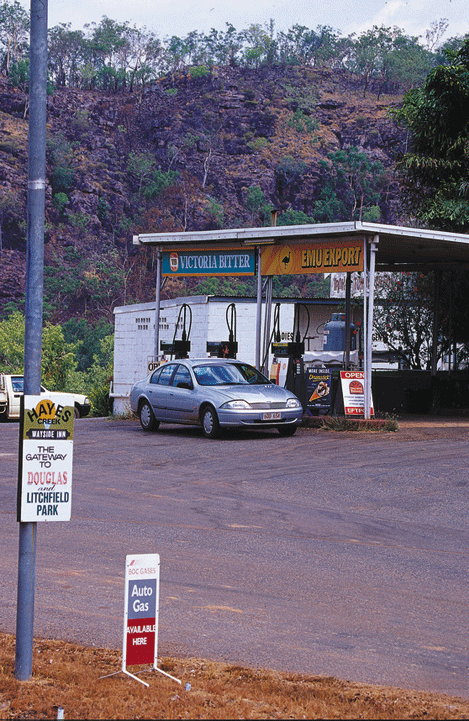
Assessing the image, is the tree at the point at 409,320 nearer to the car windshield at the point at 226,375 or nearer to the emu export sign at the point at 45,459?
the car windshield at the point at 226,375

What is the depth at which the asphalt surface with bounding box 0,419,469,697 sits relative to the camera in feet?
19.9

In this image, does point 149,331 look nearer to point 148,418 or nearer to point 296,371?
point 296,371

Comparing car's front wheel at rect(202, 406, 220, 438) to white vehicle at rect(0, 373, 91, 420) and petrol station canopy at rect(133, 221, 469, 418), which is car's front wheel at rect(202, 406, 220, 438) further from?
white vehicle at rect(0, 373, 91, 420)

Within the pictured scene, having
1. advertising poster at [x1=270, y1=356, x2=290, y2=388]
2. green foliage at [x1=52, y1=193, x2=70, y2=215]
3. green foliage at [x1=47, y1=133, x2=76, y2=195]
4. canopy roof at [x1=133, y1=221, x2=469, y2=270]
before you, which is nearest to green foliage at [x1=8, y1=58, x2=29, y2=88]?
green foliage at [x1=47, y1=133, x2=76, y2=195]

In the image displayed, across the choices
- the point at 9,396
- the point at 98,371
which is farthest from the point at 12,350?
the point at 9,396

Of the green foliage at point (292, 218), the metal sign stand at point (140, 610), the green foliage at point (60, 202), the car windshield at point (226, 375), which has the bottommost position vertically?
the metal sign stand at point (140, 610)

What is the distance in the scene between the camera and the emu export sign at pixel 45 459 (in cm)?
510

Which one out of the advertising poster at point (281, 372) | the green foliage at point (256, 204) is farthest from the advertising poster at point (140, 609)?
the green foliage at point (256, 204)

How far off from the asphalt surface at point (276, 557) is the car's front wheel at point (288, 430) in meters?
2.13

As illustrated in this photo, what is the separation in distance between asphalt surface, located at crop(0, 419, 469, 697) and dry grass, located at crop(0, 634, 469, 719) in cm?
36

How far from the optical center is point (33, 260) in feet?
17.5

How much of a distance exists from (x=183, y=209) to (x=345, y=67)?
177 feet

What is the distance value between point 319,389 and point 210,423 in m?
3.72

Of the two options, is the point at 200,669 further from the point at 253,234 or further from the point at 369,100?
the point at 369,100
